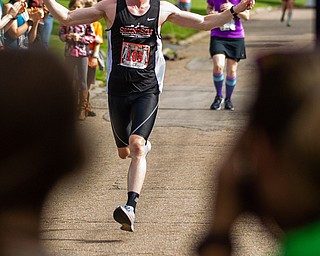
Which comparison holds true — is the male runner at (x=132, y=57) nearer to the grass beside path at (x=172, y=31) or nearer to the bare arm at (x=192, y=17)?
the bare arm at (x=192, y=17)

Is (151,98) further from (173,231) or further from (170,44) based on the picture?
(170,44)

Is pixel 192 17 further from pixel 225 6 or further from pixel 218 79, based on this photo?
pixel 218 79

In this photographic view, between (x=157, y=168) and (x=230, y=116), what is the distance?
8.95 feet

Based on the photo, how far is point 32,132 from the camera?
224 cm

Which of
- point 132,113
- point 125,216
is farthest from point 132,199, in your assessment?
point 132,113

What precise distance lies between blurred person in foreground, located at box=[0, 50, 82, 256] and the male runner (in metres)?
4.81

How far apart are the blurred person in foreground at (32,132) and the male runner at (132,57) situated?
15.8 ft

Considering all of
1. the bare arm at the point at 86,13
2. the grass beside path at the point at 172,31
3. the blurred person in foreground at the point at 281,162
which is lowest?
the grass beside path at the point at 172,31

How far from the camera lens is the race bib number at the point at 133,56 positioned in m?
7.40

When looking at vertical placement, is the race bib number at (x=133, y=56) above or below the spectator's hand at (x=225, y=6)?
above

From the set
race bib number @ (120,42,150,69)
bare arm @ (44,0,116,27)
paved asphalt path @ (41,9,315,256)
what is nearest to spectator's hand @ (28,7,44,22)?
paved asphalt path @ (41,9,315,256)

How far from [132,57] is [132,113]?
0.43 m

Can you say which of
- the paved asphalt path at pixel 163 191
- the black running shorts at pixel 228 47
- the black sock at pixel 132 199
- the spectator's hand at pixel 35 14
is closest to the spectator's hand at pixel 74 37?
the spectator's hand at pixel 35 14

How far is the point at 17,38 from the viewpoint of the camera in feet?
38.9
